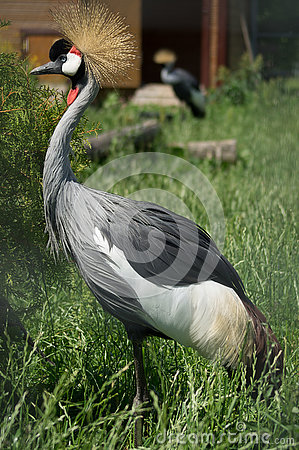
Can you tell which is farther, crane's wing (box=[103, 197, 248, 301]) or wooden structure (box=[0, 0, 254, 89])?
wooden structure (box=[0, 0, 254, 89])

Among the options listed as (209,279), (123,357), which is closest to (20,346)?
(123,357)

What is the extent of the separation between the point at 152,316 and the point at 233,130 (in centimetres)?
502

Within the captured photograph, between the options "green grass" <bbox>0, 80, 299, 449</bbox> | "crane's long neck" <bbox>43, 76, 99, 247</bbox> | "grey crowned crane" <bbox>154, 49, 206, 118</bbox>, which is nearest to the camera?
"green grass" <bbox>0, 80, 299, 449</bbox>

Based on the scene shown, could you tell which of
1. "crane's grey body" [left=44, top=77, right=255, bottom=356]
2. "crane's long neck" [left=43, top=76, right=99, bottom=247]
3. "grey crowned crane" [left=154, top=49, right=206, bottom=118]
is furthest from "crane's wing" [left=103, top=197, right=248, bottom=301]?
"grey crowned crane" [left=154, top=49, right=206, bottom=118]

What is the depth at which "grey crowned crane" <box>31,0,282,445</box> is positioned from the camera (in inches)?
64.4

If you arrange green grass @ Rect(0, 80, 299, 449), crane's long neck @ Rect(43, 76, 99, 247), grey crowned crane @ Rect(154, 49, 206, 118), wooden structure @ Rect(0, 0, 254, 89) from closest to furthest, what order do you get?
1. green grass @ Rect(0, 80, 299, 449)
2. crane's long neck @ Rect(43, 76, 99, 247)
3. grey crowned crane @ Rect(154, 49, 206, 118)
4. wooden structure @ Rect(0, 0, 254, 89)

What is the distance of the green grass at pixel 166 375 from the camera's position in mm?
1546

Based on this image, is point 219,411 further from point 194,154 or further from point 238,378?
point 194,154

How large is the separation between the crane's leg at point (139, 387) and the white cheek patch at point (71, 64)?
84 cm

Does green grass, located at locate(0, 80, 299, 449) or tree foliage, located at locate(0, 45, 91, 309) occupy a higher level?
tree foliage, located at locate(0, 45, 91, 309)

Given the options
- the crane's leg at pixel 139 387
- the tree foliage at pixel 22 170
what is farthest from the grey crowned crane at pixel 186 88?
the crane's leg at pixel 139 387

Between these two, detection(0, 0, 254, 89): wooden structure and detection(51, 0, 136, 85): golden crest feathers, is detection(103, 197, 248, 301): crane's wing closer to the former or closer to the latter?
detection(51, 0, 136, 85): golden crest feathers

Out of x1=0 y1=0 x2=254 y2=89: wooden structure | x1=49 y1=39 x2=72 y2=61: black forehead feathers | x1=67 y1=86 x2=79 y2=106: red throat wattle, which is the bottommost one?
x1=67 y1=86 x2=79 y2=106: red throat wattle

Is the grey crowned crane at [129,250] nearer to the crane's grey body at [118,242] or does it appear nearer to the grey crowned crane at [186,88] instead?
the crane's grey body at [118,242]
